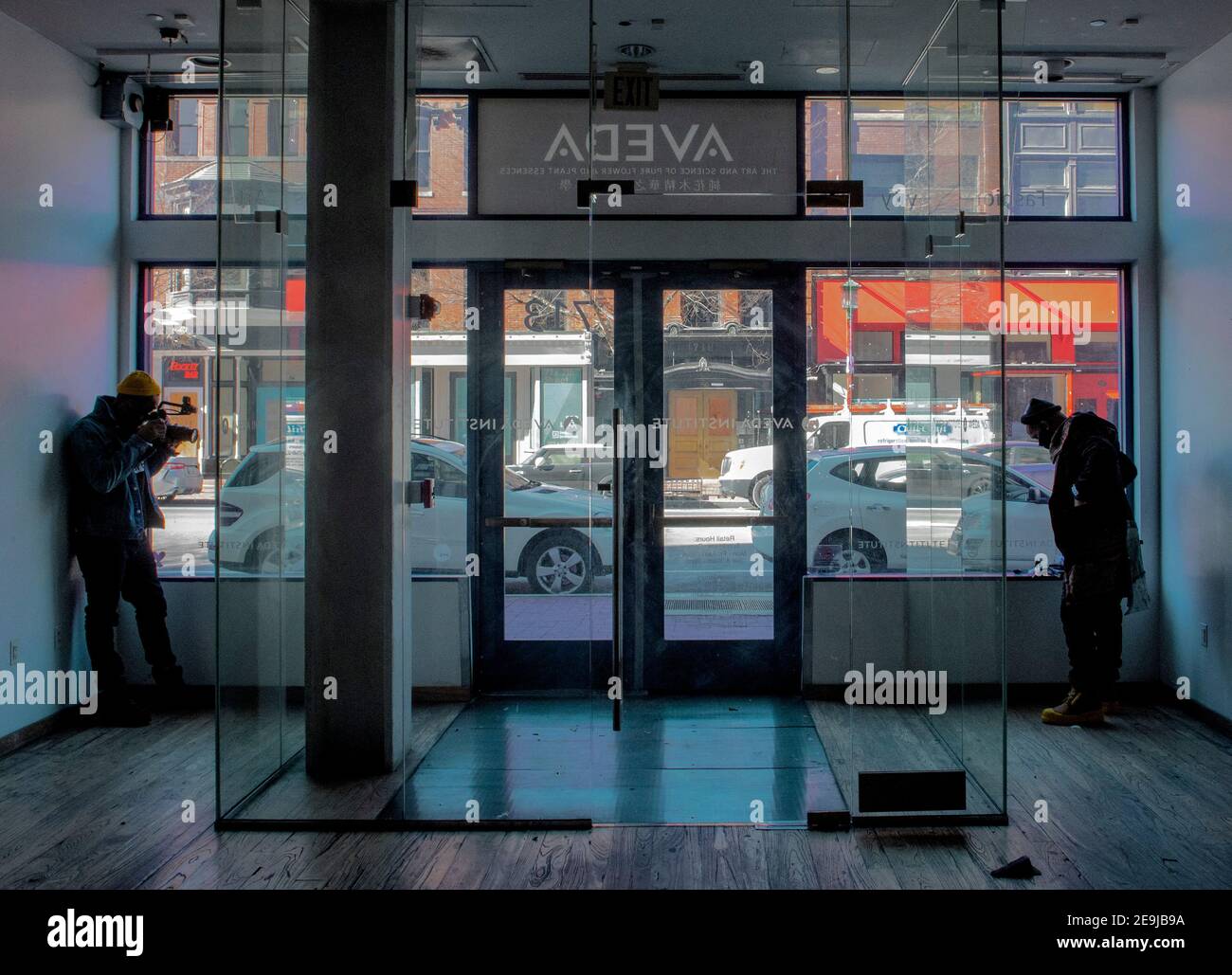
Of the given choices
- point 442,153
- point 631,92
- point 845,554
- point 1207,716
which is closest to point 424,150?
point 442,153

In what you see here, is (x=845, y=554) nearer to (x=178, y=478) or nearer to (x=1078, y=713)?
(x=1078, y=713)

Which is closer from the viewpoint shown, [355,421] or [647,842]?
[647,842]

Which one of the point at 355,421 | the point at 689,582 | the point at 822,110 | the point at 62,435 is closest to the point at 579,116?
the point at 822,110

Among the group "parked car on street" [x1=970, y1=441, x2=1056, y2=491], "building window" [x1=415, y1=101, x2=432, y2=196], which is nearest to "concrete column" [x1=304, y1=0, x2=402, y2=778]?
"building window" [x1=415, y1=101, x2=432, y2=196]

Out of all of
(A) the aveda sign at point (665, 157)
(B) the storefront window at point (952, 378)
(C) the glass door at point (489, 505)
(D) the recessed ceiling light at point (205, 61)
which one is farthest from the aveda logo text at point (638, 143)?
(D) the recessed ceiling light at point (205, 61)

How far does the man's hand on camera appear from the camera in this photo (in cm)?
525

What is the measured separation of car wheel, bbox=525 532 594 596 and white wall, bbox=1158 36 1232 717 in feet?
10.0

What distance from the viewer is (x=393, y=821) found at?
152 inches

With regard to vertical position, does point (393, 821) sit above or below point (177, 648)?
below

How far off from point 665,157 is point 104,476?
3091 millimetres

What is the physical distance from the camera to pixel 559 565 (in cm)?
469
